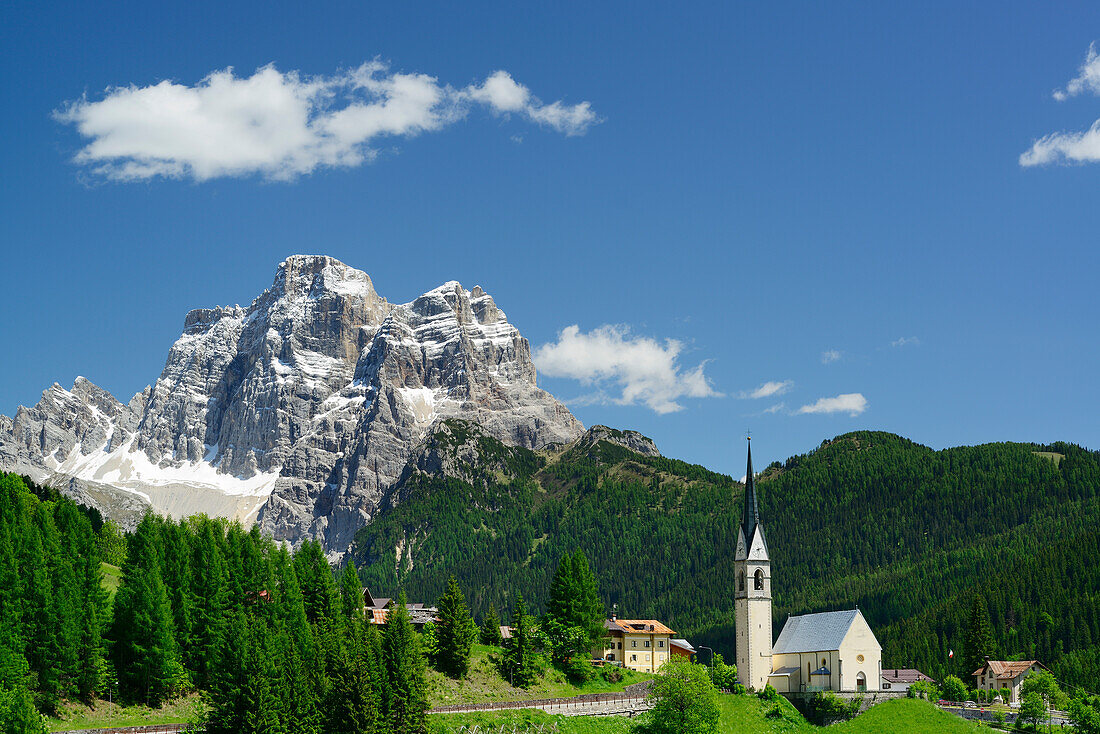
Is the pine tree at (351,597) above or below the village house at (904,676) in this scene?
above

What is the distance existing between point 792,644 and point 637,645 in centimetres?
1786

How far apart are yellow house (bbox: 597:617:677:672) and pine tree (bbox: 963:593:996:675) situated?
4220cm

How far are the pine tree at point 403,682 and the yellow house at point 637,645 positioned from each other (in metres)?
47.5

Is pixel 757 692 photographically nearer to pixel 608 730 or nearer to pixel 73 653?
pixel 608 730

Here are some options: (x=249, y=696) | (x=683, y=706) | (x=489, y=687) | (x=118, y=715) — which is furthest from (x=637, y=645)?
(x=249, y=696)

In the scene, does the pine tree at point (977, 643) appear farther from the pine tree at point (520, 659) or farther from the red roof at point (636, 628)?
the pine tree at point (520, 659)

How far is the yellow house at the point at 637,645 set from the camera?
133625mm

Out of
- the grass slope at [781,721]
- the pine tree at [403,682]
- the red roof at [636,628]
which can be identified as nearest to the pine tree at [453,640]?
the grass slope at [781,721]

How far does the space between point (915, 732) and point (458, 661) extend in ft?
142

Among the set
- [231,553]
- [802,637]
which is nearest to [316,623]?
[231,553]

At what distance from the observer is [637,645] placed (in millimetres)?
135625

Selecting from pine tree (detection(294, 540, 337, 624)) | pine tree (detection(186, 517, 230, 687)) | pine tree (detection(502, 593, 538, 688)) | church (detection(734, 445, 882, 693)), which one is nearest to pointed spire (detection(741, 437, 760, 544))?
church (detection(734, 445, 882, 693))

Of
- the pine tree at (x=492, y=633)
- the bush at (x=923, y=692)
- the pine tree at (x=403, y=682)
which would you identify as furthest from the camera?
the bush at (x=923, y=692)

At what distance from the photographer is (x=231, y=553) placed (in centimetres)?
10650
